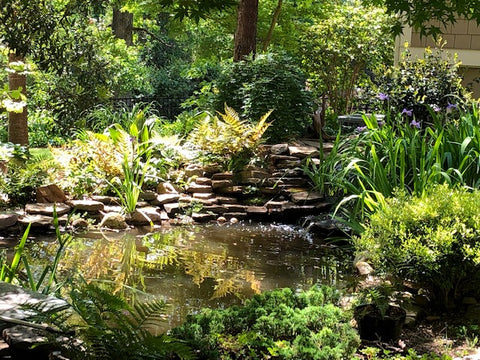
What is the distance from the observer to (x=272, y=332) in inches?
127

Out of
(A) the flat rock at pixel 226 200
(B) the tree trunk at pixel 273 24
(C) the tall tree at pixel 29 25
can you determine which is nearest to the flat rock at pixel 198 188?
(A) the flat rock at pixel 226 200

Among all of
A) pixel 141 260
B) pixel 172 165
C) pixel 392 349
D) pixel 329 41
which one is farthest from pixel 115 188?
pixel 329 41

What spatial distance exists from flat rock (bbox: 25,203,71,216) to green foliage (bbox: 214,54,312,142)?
3267mm

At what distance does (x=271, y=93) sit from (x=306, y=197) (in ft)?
7.83

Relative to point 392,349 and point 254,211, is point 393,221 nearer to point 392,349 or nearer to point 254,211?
point 392,349

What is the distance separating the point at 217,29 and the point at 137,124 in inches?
303

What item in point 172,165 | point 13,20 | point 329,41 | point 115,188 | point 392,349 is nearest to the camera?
point 392,349

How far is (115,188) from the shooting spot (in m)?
7.43

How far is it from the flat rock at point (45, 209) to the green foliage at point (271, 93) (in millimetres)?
3267

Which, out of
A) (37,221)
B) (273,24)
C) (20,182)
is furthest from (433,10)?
(273,24)

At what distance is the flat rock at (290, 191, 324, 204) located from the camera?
7.84m

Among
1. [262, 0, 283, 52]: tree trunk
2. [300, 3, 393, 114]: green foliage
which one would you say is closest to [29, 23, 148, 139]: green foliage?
[262, 0, 283, 52]: tree trunk

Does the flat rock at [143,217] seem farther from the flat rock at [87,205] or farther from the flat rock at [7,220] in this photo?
the flat rock at [7,220]

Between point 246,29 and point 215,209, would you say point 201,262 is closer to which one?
point 215,209
